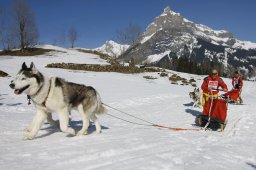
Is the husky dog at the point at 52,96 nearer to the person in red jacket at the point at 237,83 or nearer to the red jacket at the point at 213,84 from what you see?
the red jacket at the point at 213,84

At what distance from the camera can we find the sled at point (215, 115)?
9922 millimetres

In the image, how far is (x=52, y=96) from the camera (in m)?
6.66

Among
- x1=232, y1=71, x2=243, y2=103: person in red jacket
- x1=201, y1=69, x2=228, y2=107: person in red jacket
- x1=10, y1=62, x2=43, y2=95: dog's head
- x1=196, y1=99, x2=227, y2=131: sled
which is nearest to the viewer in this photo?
x1=10, y1=62, x2=43, y2=95: dog's head

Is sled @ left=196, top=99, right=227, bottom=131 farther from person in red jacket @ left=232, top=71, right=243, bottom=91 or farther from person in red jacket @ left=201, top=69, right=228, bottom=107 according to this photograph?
person in red jacket @ left=232, top=71, right=243, bottom=91

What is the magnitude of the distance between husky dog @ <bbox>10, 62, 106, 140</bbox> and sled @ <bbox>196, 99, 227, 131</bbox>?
14.4ft

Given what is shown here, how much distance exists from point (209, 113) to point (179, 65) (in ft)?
342

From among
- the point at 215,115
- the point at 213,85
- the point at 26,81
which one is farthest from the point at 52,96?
the point at 213,85

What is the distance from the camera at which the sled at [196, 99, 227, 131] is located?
9922 mm

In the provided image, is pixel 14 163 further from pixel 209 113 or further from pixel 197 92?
pixel 197 92

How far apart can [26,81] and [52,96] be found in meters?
0.67

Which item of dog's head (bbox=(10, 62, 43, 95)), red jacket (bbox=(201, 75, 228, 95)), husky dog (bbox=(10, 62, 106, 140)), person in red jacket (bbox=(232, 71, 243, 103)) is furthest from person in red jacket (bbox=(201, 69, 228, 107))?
person in red jacket (bbox=(232, 71, 243, 103))

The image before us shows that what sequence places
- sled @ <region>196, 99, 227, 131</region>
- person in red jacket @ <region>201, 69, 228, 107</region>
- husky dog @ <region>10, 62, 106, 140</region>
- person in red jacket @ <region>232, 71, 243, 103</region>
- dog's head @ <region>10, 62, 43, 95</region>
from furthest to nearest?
1. person in red jacket @ <region>232, 71, 243, 103</region>
2. person in red jacket @ <region>201, 69, 228, 107</region>
3. sled @ <region>196, 99, 227, 131</region>
4. husky dog @ <region>10, 62, 106, 140</region>
5. dog's head @ <region>10, 62, 43, 95</region>

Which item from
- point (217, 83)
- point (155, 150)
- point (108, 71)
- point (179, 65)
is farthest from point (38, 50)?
point (179, 65)

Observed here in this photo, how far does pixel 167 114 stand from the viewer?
540 inches
